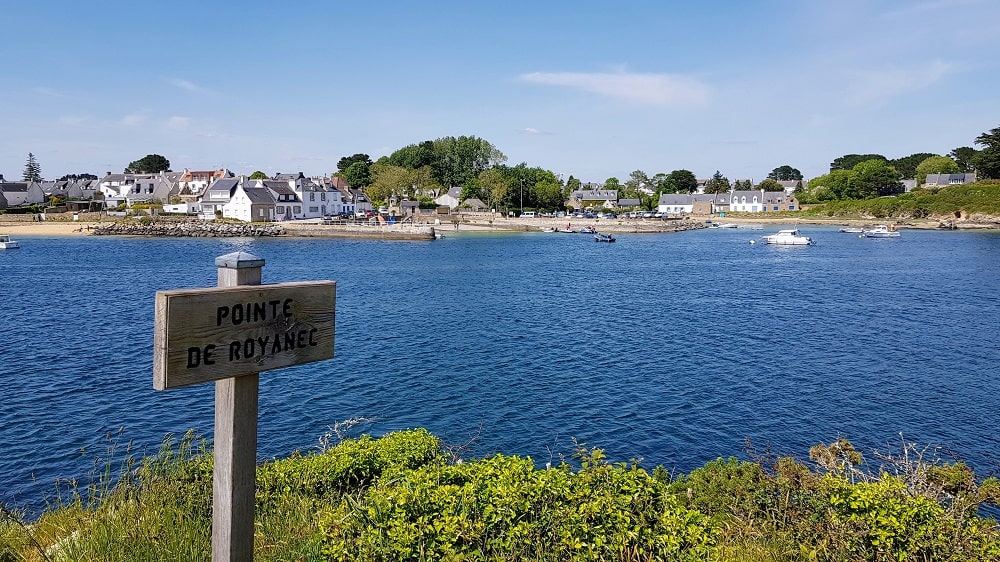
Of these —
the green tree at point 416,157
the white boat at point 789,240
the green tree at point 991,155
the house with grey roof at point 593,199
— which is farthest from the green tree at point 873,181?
the green tree at point 416,157

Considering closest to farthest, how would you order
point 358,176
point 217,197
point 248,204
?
point 248,204 < point 217,197 < point 358,176

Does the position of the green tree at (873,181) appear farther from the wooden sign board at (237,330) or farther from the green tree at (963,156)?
the wooden sign board at (237,330)

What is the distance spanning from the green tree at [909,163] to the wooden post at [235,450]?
209 metres

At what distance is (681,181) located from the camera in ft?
556

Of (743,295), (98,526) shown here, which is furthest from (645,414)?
(743,295)

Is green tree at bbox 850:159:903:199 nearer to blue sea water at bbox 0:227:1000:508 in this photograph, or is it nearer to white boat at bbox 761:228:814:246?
white boat at bbox 761:228:814:246

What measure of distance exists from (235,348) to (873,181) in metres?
165

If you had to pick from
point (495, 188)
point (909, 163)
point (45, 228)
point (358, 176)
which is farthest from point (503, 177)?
point (909, 163)

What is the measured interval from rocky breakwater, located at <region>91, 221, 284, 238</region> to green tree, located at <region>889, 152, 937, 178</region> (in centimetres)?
16894

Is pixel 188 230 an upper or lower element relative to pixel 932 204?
lower

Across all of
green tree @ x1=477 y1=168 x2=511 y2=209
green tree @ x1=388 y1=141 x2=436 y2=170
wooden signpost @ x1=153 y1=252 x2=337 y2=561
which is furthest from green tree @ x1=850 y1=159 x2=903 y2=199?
wooden signpost @ x1=153 y1=252 x2=337 y2=561

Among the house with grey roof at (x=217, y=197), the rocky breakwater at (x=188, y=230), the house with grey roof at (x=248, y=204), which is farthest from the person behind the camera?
the house with grey roof at (x=217, y=197)

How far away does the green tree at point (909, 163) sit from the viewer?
182 metres

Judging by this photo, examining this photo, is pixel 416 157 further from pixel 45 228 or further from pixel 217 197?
pixel 45 228
